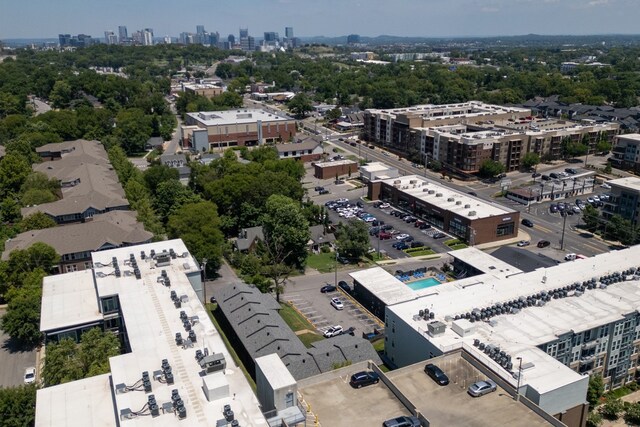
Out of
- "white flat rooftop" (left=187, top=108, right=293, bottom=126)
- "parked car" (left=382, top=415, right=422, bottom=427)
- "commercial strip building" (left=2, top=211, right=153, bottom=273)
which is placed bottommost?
"commercial strip building" (left=2, top=211, right=153, bottom=273)

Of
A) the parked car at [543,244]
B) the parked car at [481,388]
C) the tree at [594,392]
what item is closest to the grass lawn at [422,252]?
the parked car at [543,244]

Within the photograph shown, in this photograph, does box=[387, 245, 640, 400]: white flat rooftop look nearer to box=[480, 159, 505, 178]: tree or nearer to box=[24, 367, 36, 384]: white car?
box=[24, 367, 36, 384]: white car

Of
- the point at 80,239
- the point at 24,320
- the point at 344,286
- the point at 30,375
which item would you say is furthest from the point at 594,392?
the point at 80,239

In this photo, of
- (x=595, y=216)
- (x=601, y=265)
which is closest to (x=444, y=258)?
(x=601, y=265)

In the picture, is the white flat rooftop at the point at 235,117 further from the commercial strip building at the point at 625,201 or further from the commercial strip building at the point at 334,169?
the commercial strip building at the point at 625,201

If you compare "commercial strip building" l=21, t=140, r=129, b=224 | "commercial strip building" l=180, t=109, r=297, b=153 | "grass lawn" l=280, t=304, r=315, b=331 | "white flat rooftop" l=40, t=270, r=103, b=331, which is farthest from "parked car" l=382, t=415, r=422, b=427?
"commercial strip building" l=180, t=109, r=297, b=153

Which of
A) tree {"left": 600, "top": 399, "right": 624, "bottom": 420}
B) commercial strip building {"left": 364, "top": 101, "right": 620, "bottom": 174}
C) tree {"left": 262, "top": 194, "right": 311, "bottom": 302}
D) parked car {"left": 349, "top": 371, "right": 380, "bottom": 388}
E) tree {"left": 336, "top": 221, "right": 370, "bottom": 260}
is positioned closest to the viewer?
parked car {"left": 349, "top": 371, "right": 380, "bottom": 388}

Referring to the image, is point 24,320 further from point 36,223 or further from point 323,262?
point 323,262
